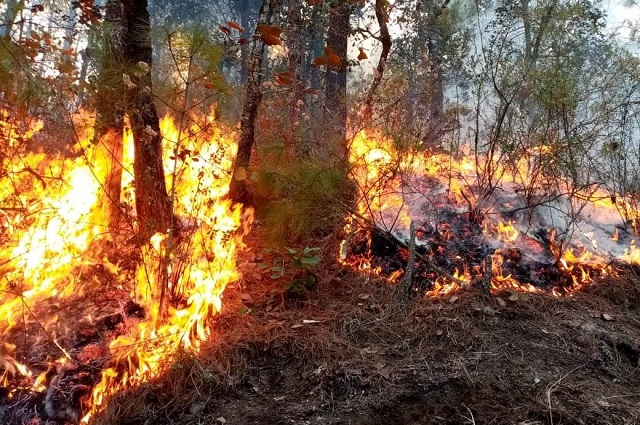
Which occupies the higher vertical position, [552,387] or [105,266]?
[105,266]

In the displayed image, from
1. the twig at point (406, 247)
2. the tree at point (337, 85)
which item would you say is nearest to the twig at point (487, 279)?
the twig at point (406, 247)

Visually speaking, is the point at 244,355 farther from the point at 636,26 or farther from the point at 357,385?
the point at 636,26

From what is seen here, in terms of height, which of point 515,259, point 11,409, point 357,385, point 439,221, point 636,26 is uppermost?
point 636,26

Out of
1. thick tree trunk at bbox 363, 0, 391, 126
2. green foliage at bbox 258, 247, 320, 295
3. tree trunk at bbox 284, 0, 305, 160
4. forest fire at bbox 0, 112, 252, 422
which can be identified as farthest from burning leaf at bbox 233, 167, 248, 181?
thick tree trunk at bbox 363, 0, 391, 126

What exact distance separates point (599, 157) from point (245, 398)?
469 cm

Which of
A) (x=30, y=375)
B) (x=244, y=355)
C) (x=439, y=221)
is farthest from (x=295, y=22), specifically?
(x=30, y=375)

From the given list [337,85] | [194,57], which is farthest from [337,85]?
[194,57]

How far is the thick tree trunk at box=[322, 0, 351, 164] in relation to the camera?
16.4 ft

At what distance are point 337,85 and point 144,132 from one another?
373 cm

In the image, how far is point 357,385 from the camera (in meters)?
2.56

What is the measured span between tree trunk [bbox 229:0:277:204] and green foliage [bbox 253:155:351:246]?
0.56 feet

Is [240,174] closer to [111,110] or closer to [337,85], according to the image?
[111,110]

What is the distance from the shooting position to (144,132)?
3.38 metres

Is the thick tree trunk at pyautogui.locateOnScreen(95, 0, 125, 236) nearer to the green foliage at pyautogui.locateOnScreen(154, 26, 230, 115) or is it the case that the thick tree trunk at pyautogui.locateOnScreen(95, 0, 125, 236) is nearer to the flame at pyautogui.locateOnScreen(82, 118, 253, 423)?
the flame at pyautogui.locateOnScreen(82, 118, 253, 423)
